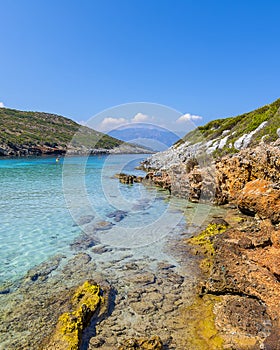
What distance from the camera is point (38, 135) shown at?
13225 cm

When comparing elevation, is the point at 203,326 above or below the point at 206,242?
below

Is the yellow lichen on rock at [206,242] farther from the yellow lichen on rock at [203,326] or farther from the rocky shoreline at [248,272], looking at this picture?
the yellow lichen on rock at [203,326]

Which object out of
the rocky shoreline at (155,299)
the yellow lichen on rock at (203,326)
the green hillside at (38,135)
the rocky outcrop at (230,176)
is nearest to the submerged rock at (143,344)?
the rocky shoreline at (155,299)

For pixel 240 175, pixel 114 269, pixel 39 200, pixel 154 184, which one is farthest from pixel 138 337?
pixel 154 184

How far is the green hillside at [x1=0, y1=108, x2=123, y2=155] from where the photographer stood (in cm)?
10555

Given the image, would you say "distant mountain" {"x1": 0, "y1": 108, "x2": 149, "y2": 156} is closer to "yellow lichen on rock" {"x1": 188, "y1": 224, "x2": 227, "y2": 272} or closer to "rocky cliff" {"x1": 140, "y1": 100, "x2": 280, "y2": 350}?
"rocky cliff" {"x1": 140, "y1": 100, "x2": 280, "y2": 350}

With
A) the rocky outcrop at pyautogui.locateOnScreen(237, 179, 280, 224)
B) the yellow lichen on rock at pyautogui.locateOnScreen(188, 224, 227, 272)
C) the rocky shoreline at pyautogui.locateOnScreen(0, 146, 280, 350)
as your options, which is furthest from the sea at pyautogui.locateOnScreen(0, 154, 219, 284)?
the rocky outcrop at pyautogui.locateOnScreen(237, 179, 280, 224)

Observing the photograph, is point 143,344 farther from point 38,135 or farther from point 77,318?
point 38,135

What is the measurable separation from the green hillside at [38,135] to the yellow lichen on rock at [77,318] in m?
99.0

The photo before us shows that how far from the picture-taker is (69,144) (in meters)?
130

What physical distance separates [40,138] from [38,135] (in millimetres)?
7090

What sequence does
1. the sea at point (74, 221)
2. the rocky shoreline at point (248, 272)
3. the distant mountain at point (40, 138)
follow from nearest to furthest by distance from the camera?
the rocky shoreline at point (248, 272) → the sea at point (74, 221) → the distant mountain at point (40, 138)

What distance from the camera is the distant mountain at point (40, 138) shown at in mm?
104963

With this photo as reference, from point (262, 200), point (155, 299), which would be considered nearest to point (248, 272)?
point (155, 299)
